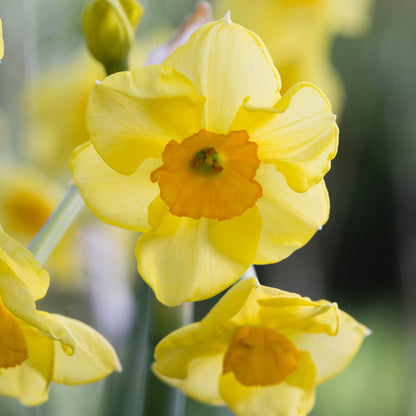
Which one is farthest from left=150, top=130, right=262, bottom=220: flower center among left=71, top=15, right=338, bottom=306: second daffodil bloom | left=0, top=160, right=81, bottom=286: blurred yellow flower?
left=0, top=160, right=81, bottom=286: blurred yellow flower

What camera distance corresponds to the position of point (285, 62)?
1.09m

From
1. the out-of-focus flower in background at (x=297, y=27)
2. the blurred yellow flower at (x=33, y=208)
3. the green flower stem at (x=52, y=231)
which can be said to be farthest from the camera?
the out-of-focus flower in background at (x=297, y=27)

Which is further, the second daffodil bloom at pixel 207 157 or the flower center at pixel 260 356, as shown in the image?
the flower center at pixel 260 356

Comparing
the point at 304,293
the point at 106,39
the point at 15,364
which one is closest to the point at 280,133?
the point at 106,39

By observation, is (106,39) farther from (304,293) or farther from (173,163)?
(304,293)

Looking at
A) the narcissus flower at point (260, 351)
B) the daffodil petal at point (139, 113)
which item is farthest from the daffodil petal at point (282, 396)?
the daffodil petal at point (139, 113)

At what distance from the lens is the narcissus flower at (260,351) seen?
56cm

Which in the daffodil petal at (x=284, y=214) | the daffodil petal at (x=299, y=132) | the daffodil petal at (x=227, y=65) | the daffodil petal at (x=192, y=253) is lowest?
the daffodil petal at (x=192, y=253)

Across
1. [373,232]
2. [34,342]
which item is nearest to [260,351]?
[34,342]

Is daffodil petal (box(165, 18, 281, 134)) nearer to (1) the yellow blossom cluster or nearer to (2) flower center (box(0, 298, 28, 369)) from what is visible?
(1) the yellow blossom cluster

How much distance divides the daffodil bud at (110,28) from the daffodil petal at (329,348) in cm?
35

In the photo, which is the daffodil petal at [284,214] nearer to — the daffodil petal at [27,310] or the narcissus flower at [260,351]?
the narcissus flower at [260,351]

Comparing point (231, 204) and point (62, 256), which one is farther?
point (62, 256)

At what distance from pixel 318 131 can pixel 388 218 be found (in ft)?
6.01
